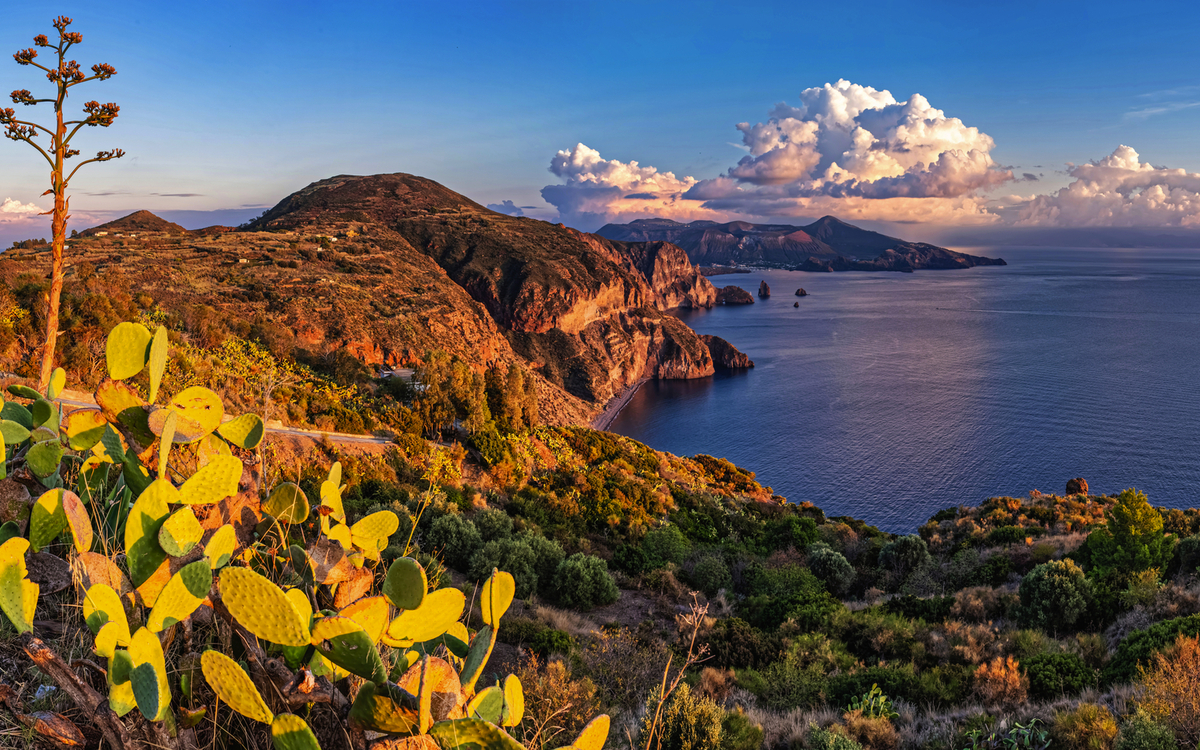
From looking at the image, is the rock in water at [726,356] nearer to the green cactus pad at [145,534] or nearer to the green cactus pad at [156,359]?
the green cactus pad at [156,359]

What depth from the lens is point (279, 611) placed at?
190 centimetres

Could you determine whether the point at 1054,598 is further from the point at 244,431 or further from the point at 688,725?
the point at 244,431

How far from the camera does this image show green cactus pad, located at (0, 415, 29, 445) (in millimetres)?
3068

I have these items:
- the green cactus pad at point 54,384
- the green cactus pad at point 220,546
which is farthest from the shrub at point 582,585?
the green cactus pad at point 220,546

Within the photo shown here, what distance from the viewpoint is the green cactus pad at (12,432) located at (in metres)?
3.07

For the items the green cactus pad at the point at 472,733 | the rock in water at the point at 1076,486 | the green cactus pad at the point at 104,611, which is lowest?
the rock in water at the point at 1076,486

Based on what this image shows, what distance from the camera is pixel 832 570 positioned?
797 inches

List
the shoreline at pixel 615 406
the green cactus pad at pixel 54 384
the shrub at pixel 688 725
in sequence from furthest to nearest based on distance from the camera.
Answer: the shoreline at pixel 615 406 < the shrub at pixel 688 725 < the green cactus pad at pixel 54 384

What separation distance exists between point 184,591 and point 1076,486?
175ft

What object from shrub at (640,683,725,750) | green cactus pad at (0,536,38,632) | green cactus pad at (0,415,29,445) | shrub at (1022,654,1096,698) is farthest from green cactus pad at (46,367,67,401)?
shrub at (1022,654,1096,698)

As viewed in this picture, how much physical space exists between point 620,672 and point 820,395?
230 ft

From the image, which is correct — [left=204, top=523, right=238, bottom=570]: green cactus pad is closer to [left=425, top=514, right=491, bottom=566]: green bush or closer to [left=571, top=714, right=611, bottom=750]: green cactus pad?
[left=571, top=714, right=611, bottom=750]: green cactus pad

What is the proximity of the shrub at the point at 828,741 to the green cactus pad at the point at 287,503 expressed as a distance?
5.56m

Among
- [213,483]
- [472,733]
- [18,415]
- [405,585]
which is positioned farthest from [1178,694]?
[18,415]
